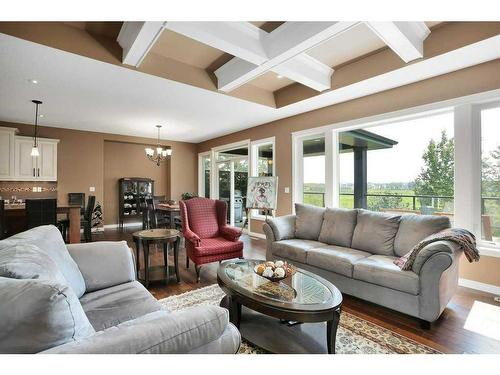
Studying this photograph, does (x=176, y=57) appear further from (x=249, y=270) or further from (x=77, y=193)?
(x=77, y=193)

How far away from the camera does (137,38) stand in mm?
2568

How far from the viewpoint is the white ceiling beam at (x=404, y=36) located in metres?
2.35

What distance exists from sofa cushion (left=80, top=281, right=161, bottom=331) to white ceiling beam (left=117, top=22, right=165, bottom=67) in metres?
2.34

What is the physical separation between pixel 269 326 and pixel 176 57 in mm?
3481

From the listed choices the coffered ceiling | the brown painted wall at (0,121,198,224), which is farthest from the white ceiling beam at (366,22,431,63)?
the brown painted wall at (0,121,198,224)

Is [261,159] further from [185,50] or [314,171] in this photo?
[185,50]

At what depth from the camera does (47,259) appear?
51.3 inches

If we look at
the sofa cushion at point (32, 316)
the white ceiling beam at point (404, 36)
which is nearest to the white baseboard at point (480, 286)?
the white ceiling beam at point (404, 36)

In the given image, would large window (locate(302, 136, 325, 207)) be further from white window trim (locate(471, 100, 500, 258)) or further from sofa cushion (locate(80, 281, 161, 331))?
sofa cushion (locate(80, 281, 161, 331))

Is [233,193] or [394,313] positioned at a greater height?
[233,193]

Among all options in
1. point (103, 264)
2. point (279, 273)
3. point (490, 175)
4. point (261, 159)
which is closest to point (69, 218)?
point (103, 264)
